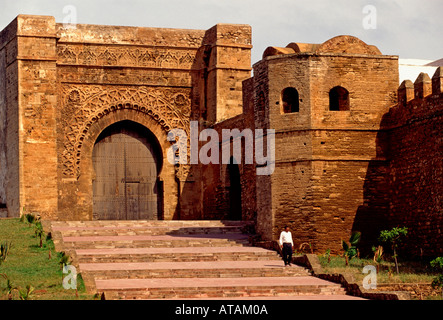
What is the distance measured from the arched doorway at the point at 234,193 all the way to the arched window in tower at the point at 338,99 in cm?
466

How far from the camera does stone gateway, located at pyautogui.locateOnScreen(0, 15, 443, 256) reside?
19.5 meters

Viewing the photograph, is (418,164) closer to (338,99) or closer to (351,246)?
(351,246)

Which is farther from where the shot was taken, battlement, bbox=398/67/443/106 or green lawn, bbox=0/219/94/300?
battlement, bbox=398/67/443/106

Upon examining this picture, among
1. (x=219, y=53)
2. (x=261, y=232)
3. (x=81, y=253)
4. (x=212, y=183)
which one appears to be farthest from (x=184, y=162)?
(x=81, y=253)

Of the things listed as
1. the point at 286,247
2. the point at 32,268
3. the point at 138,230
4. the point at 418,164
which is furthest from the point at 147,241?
the point at 418,164

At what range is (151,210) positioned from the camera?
25562 mm

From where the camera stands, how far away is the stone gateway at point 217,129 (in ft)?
64.0

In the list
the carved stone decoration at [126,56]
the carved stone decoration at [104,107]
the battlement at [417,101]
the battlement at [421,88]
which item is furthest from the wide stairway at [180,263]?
the carved stone decoration at [126,56]

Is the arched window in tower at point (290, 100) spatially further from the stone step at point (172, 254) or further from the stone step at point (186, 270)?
the stone step at point (186, 270)

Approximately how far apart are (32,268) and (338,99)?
7887 millimetres

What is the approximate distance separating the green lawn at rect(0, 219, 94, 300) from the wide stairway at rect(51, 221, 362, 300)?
0.39 m

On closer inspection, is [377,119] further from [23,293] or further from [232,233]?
[23,293]

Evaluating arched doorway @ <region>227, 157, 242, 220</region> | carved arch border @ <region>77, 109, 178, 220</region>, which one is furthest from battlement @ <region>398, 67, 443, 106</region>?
carved arch border @ <region>77, 109, 178, 220</region>

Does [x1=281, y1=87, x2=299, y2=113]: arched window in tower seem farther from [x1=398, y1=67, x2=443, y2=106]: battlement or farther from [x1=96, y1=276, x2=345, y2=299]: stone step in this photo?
[x1=96, y1=276, x2=345, y2=299]: stone step
